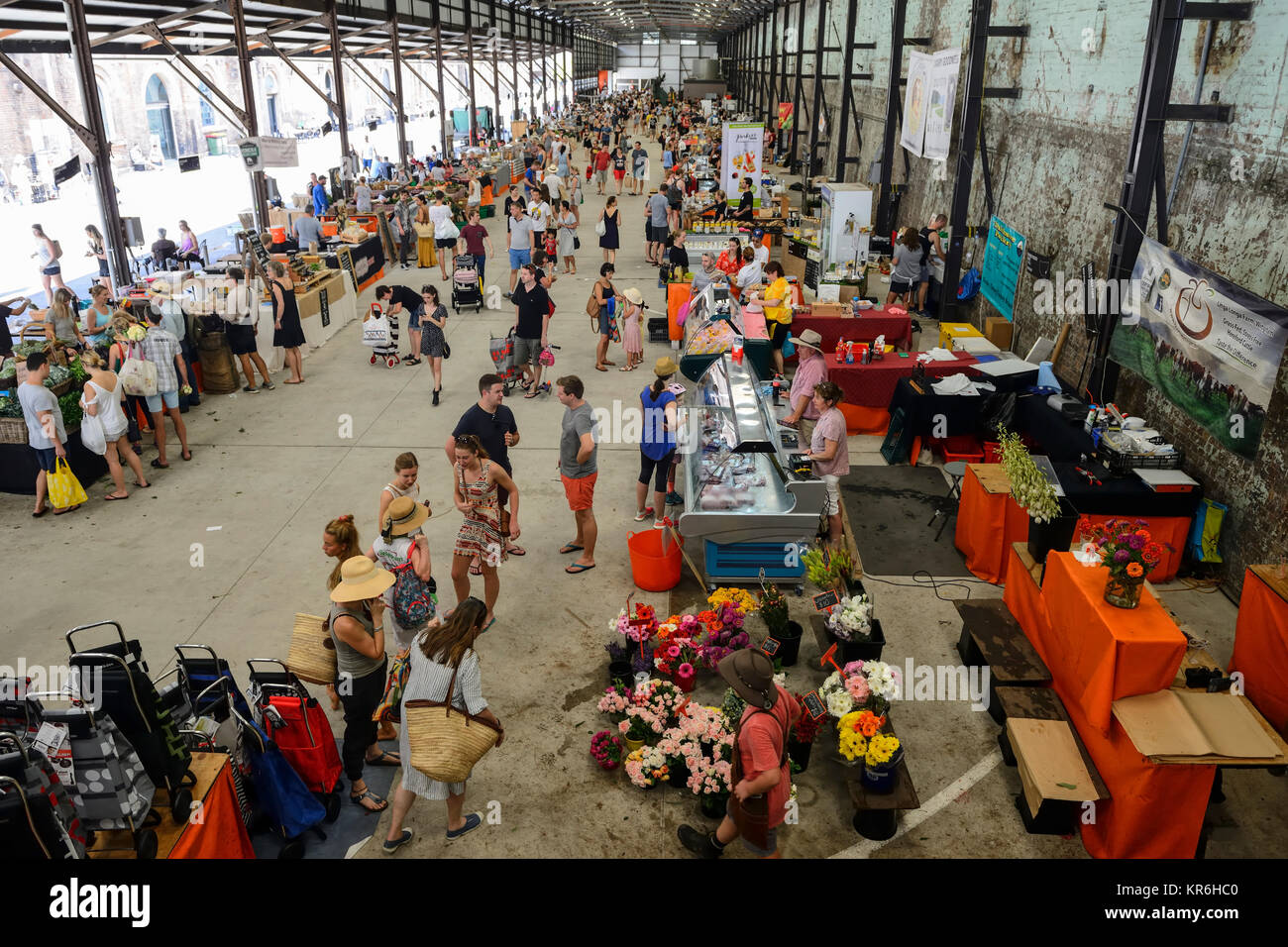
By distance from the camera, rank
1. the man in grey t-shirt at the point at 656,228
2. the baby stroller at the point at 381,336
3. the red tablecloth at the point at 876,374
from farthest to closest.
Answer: the man in grey t-shirt at the point at 656,228, the baby stroller at the point at 381,336, the red tablecloth at the point at 876,374

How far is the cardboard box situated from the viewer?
12055mm

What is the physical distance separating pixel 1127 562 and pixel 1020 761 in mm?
1288

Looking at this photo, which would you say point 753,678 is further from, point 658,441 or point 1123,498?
point 1123,498

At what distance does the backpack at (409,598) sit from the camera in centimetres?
506

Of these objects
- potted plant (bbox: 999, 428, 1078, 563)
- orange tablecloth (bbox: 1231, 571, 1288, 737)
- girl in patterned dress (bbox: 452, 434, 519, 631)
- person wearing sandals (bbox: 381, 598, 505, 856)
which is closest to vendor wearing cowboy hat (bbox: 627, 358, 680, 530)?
girl in patterned dress (bbox: 452, 434, 519, 631)

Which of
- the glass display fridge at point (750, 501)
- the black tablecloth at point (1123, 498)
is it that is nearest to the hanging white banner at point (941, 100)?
the black tablecloth at point (1123, 498)

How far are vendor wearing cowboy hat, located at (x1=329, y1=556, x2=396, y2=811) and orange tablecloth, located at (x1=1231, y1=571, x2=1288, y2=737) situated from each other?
531cm

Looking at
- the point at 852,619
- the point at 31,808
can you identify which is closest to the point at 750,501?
the point at 852,619

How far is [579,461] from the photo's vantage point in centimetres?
685

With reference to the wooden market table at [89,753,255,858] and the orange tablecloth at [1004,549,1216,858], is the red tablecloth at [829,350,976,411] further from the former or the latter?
the wooden market table at [89,753,255,858]

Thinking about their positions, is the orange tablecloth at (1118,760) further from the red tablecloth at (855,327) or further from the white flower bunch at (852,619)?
the red tablecloth at (855,327)

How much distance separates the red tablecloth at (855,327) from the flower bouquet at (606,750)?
765 centimetres
